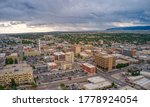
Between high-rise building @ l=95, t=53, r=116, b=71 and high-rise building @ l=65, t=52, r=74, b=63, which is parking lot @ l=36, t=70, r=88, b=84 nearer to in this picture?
high-rise building @ l=95, t=53, r=116, b=71

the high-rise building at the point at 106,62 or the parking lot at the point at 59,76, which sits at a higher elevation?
the high-rise building at the point at 106,62

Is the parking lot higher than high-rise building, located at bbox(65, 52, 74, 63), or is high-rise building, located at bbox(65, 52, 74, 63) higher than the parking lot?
high-rise building, located at bbox(65, 52, 74, 63)

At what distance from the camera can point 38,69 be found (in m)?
6.34

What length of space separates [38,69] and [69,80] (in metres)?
1.74

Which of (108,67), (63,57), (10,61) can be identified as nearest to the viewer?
(108,67)

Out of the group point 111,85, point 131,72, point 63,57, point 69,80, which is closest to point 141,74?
point 131,72

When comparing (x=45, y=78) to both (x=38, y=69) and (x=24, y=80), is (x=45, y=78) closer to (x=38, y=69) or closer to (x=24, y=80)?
(x=24, y=80)

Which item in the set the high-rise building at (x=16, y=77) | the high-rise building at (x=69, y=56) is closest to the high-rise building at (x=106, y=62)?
the high-rise building at (x=69, y=56)

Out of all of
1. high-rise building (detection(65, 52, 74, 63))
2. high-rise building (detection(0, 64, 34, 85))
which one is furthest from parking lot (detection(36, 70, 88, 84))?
high-rise building (detection(65, 52, 74, 63))

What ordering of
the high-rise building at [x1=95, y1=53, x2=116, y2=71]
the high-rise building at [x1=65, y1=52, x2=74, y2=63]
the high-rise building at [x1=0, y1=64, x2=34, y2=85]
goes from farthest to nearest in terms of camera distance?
the high-rise building at [x1=65, y1=52, x2=74, y2=63], the high-rise building at [x1=95, y1=53, x2=116, y2=71], the high-rise building at [x1=0, y1=64, x2=34, y2=85]

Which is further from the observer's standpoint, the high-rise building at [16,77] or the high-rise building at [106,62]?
the high-rise building at [106,62]

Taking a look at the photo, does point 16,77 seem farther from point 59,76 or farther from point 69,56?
point 69,56

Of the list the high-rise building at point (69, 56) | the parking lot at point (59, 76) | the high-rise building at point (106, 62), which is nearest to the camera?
the parking lot at point (59, 76)

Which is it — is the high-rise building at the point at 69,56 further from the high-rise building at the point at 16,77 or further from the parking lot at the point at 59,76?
the high-rise building at the point at 16,77
